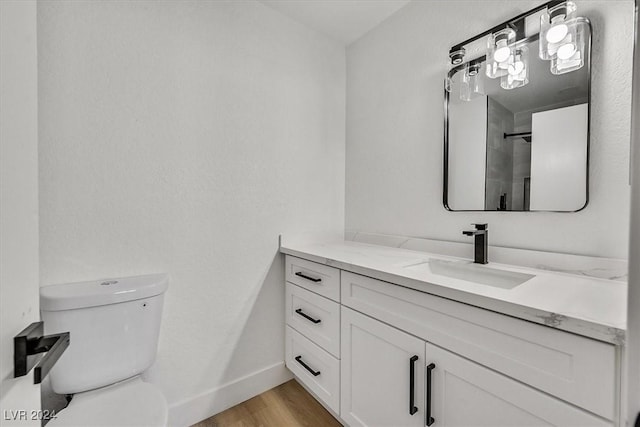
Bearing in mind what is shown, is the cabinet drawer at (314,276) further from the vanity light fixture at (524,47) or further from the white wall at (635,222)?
the vanity light fixture at (524,47)

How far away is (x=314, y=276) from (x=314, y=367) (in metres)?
0.51

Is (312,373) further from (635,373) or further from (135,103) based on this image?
(135,103)

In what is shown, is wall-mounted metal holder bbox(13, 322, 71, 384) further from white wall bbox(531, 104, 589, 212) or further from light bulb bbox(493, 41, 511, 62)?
light bulb bbox(493, 41, 511, 62)

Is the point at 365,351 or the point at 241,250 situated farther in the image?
the point at 241,250

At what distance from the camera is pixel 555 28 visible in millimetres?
1153

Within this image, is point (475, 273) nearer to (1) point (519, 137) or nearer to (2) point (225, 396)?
(1) point (519, 137)

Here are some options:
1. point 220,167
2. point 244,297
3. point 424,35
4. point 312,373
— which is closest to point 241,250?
point 244,297

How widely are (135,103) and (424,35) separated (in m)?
1.60

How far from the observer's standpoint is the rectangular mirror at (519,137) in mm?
1157

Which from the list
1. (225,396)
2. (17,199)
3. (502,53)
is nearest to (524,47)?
(502,53)

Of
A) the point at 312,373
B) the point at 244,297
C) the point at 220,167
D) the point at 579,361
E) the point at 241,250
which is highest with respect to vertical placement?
the point at 220,167

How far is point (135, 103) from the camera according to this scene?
138 centimetres

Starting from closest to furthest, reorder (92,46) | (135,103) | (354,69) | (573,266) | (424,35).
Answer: (573,266)
(92,46)
(135,103)
(424,35)
(354,69)

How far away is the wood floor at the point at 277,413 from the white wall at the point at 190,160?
88mm
